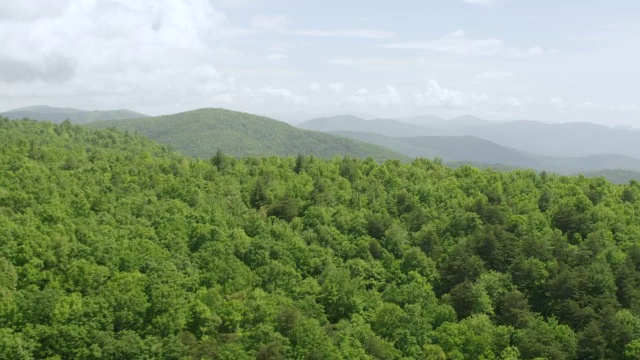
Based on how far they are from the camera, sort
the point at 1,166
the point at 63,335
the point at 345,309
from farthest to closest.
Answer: the point at 1,166, the point at 345,309, the point at 63,335

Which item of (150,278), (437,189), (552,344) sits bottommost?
(552,344)

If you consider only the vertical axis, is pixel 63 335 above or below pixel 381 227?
below

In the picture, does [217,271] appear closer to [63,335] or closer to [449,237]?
[63,335]

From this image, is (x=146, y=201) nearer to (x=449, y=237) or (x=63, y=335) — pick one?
(x=63, y=335)

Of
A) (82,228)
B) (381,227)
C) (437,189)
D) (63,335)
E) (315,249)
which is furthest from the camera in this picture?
(437,189)

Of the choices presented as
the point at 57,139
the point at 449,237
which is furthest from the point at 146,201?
the point at 57,139

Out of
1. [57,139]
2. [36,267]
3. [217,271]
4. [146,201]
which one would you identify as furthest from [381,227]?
[57,139]

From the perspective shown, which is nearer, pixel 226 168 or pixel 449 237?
pixel 449 237
